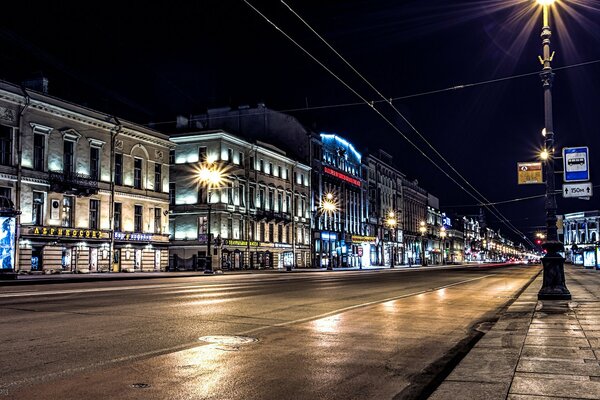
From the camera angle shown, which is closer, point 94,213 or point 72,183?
point 72,183

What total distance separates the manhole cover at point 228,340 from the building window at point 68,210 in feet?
124

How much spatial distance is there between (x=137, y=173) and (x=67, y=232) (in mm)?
10899

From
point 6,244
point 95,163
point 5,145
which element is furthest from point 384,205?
point 6,244

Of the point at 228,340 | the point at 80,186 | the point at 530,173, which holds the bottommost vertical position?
the point at 228,340

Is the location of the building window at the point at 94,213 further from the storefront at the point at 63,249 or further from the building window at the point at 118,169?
the building window at the point at 118,169

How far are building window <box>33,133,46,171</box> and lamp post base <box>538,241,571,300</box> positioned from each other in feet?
119

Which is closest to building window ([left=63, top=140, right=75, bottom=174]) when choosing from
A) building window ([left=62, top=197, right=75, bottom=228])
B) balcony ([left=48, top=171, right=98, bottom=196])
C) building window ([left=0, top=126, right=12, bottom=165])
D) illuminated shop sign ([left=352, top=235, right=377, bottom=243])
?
balcony ([left=48, top=171, right=98, bottom=196])

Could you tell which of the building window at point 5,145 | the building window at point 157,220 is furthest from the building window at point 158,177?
the building window at point 5,145

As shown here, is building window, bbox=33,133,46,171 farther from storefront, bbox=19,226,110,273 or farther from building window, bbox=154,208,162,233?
building window, bbox=154,208,162,233

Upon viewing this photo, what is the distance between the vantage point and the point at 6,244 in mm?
30062

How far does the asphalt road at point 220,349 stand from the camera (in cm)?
607

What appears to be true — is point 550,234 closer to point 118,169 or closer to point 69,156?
point 69,156

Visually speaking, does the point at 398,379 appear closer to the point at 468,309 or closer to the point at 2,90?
the point at 468,309

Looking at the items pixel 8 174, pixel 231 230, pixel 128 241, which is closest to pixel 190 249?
pixel 231 230
